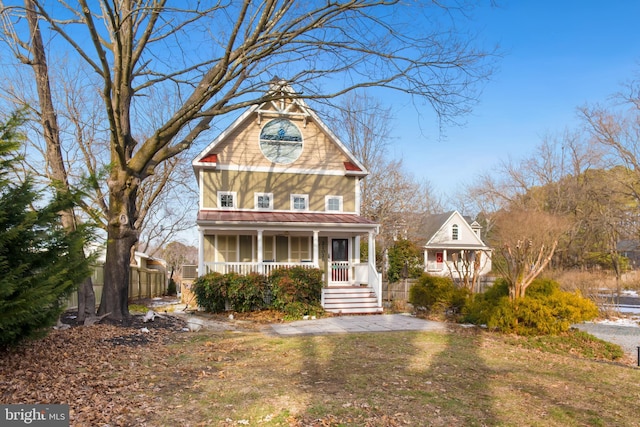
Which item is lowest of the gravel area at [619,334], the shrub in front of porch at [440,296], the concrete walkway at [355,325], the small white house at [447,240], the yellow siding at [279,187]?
the gravel area at [619,334]

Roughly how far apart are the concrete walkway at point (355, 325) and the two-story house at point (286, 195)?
2.66m

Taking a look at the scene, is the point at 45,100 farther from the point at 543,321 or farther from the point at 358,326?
the point at 543,321

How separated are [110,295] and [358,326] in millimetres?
6252

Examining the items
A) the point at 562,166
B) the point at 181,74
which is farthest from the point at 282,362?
the point at 562,166

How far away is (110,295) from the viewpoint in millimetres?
10734

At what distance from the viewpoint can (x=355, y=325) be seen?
12.2 metres

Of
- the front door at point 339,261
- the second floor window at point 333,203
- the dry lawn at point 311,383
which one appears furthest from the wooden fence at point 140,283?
the second floor window at point 333,203

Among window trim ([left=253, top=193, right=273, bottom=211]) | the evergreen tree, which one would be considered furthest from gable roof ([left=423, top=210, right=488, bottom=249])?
the evergreen tree

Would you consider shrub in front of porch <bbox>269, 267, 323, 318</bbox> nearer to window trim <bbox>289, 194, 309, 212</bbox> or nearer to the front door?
the front door

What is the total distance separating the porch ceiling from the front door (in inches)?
52.7

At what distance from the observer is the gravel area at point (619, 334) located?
10.9 metres

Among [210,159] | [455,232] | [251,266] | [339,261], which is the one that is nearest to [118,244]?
[251,266]

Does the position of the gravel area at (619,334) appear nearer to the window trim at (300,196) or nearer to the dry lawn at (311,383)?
the dry lawn at (311,383)

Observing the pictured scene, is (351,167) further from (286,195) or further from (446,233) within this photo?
(446,233)
